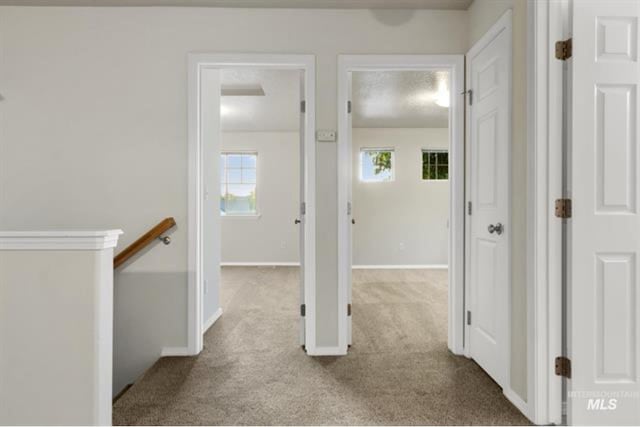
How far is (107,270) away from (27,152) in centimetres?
174

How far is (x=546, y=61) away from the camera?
1.74 meters

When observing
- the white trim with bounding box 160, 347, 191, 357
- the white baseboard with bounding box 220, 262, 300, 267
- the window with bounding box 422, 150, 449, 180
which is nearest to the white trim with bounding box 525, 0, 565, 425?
the white trim with bounding box 160, 347, 191, 357

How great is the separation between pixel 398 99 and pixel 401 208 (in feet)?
7.96

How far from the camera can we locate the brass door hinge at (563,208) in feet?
5.65

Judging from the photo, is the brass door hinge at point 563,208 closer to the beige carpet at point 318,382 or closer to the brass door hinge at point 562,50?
the brass door hinge at point 562,50

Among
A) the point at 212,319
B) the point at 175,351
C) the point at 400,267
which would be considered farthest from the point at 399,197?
the point at 175,351

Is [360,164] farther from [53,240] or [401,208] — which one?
[53,240]

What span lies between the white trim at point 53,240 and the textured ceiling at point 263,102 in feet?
7.49

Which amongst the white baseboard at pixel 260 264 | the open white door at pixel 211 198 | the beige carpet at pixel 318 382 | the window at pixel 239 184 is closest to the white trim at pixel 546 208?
the beige carpet at pixel 318 382

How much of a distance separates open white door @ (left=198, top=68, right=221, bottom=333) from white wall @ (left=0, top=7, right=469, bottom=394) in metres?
0.56

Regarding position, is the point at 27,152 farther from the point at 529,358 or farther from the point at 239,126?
the point at 239,126

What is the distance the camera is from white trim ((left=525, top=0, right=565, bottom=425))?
1.73m

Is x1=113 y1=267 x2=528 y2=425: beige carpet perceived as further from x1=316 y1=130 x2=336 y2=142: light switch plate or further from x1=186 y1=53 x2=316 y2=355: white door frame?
x1=316 y1=130 x2=336 y2=142: light switch plate

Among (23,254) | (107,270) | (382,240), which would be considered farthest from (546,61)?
(382,240)
